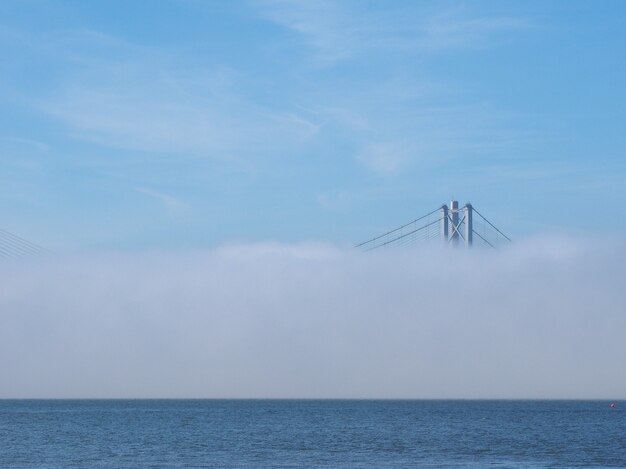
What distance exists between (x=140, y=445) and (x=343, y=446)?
42.3ft

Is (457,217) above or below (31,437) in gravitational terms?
above

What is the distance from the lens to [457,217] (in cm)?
10744

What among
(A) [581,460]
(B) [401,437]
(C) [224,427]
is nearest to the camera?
(A) [581,460]

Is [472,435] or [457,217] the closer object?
[472,435]

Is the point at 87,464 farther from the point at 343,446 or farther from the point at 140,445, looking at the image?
the point at 343,446

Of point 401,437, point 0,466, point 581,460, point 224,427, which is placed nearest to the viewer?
point 0,466

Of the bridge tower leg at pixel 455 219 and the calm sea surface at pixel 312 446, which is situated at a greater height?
the bridge tower leg at pixel 455 219

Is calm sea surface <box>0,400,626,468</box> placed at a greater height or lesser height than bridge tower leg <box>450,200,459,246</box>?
lesser

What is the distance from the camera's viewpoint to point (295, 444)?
61.3 meters

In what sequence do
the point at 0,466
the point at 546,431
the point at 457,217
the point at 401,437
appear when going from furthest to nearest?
the point at 457,217, the point at 546,431, the point at 401,437, the point at 0,466

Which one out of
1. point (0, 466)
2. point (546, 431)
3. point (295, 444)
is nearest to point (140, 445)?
point (295, 444)

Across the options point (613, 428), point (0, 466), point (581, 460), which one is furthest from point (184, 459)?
point (613, 428)

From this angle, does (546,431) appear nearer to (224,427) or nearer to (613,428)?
(613,428)

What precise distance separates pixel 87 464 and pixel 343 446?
55.6ft
